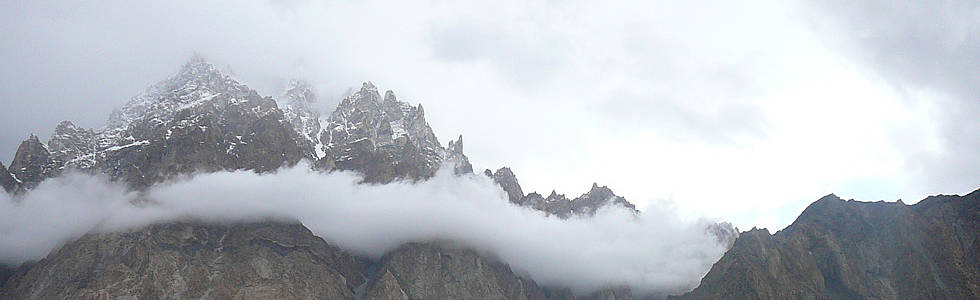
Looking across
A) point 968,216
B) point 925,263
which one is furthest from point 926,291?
point 968,216

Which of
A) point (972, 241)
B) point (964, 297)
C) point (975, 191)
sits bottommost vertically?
Answer: point (964, 297)

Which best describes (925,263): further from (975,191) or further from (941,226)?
(975,191)

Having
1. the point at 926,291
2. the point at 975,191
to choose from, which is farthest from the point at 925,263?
the point at 975,191

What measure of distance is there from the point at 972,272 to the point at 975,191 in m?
23.8

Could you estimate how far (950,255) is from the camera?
191625 mm

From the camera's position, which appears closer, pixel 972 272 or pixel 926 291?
pixel 972 272

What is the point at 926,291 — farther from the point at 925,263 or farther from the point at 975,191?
the point at 975,191

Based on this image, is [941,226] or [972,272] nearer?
[972,272]

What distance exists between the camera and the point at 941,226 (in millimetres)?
199000

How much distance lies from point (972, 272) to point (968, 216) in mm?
16109

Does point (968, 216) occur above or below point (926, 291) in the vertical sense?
above

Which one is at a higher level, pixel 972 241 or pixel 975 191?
pixel 975 191

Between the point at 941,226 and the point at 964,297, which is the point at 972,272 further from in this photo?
the point at 941,226

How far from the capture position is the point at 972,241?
609 feet
